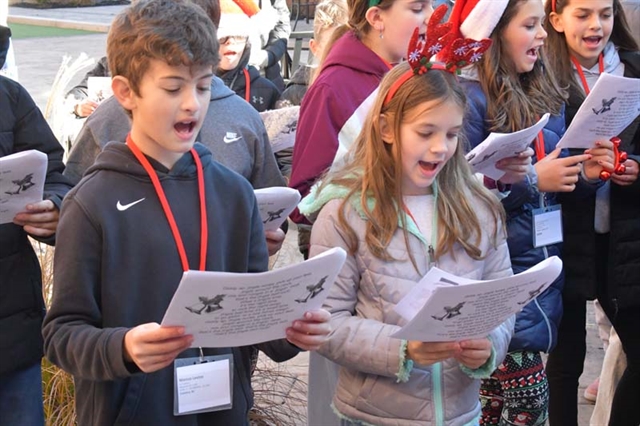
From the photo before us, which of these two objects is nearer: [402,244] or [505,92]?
[402,244]

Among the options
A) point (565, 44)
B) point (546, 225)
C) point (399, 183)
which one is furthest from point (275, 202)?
point (565, 44)

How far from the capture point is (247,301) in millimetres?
2152

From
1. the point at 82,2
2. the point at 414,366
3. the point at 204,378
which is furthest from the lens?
the point at 82,2

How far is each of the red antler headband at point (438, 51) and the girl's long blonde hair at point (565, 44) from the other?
1.05 metres

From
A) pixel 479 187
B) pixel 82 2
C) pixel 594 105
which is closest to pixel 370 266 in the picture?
pixel 479 187

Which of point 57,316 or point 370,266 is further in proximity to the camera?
point 370,266

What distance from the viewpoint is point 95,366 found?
2254 millimetres

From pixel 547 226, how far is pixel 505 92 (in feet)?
1.67

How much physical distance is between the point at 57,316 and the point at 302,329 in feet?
1.84

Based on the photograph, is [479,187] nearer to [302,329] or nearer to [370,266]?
[370,266]

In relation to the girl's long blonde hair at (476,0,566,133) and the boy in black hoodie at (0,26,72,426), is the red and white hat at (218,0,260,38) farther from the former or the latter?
the boy in black hoodie at (0,26,72,426)

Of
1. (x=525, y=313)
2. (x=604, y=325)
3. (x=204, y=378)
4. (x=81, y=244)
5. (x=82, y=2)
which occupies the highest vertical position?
(x=81, y=244)

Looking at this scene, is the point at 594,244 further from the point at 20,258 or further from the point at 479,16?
the point at 20,258

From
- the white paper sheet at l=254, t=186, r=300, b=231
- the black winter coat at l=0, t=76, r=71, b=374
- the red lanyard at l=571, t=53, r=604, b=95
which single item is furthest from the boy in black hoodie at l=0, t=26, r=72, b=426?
the red lanyard at l=571, t=53, r=604, b=95
